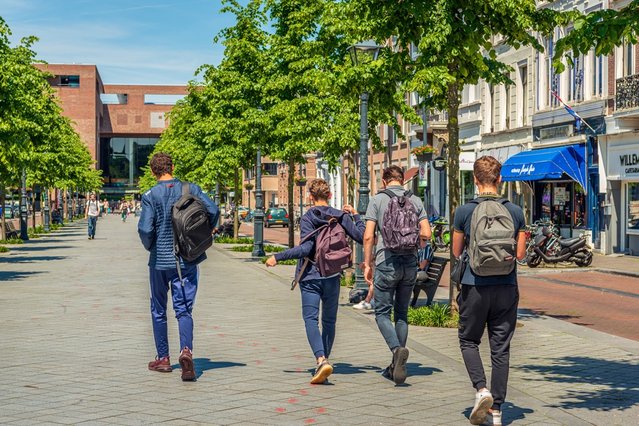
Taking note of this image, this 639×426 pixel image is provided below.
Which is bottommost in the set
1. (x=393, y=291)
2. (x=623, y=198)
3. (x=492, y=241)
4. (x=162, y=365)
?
(x=162, y=365)

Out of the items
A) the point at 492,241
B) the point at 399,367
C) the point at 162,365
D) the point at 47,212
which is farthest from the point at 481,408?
the point at 47,212

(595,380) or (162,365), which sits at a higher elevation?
(162,365)

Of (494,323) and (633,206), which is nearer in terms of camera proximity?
(494,323)

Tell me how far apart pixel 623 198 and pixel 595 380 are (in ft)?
75.0

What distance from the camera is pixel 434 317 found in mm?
12719

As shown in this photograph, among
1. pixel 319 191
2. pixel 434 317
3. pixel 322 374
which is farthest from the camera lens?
pixel 434 317

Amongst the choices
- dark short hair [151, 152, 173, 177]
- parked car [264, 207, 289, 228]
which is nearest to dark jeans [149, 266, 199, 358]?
dark short hair [151, 152, 173, 177]

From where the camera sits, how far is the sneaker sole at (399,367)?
27.1ft

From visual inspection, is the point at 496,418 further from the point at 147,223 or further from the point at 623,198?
the point at 623,198

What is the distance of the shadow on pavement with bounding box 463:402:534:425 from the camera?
7.09m

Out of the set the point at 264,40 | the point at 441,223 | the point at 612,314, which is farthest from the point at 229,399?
the point at 441,223

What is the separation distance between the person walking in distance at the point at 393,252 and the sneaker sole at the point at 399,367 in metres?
0.13

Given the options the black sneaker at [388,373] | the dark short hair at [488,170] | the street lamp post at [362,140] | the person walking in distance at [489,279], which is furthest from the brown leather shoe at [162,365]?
the street lamp post at [362,140]

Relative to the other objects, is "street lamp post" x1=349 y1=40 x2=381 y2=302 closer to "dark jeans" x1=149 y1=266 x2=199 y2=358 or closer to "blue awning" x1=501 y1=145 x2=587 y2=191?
"dark jeans" x1=149 y1=266 x2=199 y2=358
